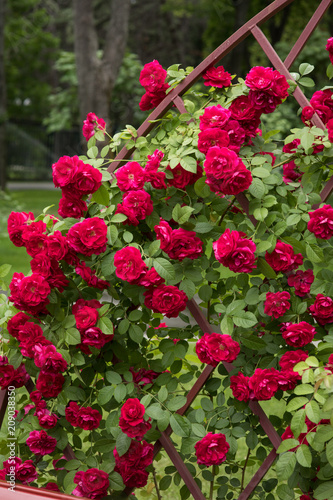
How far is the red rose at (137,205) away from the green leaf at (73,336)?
383mm

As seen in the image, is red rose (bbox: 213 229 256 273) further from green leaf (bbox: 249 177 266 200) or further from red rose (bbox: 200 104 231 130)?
red rose (bbox: 200 104 231 130)

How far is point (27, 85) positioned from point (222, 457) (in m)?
24.1

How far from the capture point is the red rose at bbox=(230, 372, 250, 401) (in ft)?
5.92

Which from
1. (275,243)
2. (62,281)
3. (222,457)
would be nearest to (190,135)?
(275,243)

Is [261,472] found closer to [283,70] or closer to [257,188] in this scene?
[257,188]

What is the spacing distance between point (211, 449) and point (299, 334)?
0.44 metres

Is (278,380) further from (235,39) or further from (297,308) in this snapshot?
(235,39)

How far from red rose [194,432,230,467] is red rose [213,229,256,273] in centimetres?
53

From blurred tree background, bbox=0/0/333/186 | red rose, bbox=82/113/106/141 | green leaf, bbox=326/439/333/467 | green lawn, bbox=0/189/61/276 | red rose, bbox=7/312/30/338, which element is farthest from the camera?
blurred tree background, bbox=0/0/333/186

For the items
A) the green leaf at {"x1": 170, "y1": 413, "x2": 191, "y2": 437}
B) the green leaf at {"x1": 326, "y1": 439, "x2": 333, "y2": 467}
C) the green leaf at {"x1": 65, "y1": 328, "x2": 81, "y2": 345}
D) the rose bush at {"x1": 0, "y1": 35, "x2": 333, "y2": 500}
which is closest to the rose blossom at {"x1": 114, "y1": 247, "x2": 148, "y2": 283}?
the rose bush at {"x1": 0, "y1": 35, "x2": 333, "y2": 500}

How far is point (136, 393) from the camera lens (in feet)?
6.30

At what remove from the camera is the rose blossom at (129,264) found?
1.74 meters

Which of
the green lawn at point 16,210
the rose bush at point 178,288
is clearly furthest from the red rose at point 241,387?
the green lawn at point 16,210

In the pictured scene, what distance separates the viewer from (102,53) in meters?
14.5
